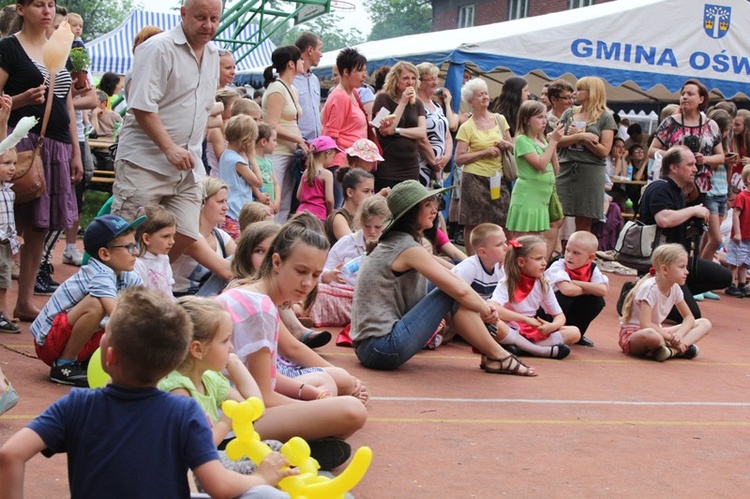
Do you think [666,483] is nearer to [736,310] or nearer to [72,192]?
[72,192]

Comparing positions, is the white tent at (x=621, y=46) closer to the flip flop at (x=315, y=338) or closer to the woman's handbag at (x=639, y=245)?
the woman's handbag at (x=639, y=245)

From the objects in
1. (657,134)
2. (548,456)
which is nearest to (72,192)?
(548,456)

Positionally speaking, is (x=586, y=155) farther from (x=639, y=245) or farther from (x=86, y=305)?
(x=86, y=305)

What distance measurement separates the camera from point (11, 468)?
2.64 m

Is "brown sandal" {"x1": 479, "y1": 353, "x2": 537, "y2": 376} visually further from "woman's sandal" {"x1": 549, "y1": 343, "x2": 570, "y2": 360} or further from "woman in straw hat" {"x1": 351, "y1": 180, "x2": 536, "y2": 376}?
"woman's sandal" {"x1": 549, "y1": 343, "x2": 570, "y2": 360}

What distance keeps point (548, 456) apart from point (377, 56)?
1196 centimetres

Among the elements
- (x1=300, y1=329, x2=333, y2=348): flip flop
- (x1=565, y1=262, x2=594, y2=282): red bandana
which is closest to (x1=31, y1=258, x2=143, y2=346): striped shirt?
(x1=300, y1=329, x2=333, y2=348): flip flop

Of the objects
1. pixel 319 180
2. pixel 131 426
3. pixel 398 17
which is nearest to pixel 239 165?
pixel 319 180

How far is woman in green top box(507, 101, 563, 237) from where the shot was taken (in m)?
10.0

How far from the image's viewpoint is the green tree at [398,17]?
7888 cm

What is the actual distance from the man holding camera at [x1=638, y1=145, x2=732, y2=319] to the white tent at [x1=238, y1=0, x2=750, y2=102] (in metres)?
4.01

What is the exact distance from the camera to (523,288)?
7.60 meters

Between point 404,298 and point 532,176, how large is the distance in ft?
12.5

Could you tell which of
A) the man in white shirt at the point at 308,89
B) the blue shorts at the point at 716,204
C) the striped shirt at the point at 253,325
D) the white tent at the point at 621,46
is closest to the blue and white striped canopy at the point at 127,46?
the white tent at the point at 621,46
